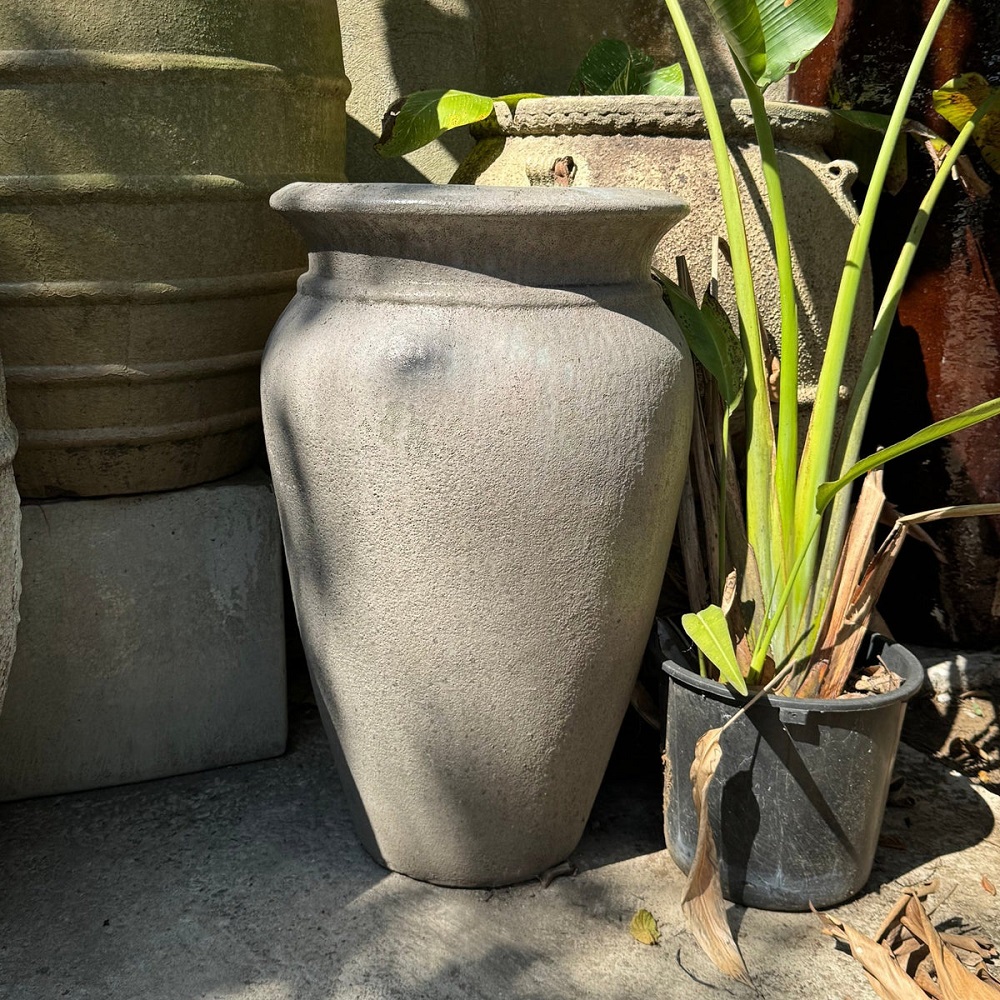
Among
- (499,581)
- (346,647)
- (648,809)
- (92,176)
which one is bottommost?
(648,809)

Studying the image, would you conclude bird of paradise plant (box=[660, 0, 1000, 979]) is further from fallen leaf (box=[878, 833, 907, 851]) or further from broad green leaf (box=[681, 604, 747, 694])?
fallen leaf (box=[878, 833, 907, 851])

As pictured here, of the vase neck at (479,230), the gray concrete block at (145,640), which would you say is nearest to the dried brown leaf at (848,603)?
the vase neck at (479,230)

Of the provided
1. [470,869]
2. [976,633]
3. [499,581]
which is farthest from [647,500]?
[976,633]

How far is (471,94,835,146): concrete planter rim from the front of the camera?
6.16 ft

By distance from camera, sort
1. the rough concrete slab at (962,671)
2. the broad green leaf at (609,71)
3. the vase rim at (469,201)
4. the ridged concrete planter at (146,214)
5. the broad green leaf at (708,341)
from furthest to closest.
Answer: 1. the rough concrete slab at (962,671)
2. the broad green leaf at (609,71)
3. the broad green leaf at (708,341)
4. the ridged concrete planter at (146,214)
5. the vase rim at (469,201)

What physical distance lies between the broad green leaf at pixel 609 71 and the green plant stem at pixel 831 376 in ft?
1.93

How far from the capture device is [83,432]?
6.14 ft

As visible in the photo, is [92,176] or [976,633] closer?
[92,176]

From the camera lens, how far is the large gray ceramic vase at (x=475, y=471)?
148 centimetres

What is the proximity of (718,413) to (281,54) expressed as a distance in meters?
0.93

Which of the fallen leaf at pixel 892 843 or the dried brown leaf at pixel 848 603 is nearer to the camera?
the dried brown leaf at pixel 848 603

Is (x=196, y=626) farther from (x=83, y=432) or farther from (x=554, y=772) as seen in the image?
(x=554, y=772)

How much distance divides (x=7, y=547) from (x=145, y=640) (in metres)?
0.45

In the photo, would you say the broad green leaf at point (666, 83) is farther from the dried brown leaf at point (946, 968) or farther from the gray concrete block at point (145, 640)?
the dried brown leaf at point (946, 968)
